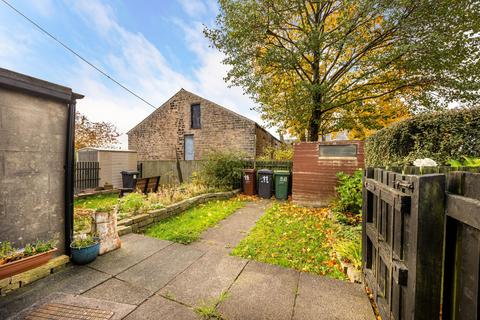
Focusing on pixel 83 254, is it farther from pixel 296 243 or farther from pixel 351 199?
pixel 351 199

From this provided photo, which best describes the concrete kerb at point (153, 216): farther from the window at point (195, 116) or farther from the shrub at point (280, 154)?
the window at point (195, 116)

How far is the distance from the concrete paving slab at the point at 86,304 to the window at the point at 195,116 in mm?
13924

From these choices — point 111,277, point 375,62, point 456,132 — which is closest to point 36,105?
point 111,277

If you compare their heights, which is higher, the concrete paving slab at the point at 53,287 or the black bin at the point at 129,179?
the black bin at the point at 129,179

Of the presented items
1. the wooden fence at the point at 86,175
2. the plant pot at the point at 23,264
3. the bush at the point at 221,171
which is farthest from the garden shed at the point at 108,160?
the plant pot at the point at 23,264

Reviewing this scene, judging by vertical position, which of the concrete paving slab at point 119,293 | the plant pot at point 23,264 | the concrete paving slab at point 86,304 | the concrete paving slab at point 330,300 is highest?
the plant pot at point 23,264

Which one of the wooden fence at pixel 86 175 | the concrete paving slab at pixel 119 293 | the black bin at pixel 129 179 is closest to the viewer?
the concrete paving slab at pixel 119 293

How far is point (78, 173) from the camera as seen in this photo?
31.1 feet

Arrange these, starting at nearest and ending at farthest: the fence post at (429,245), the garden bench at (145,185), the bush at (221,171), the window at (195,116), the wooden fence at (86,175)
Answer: the fence post at (429,245) < the garden bench at (145,185) < the bush at (221,171) < the wooden fence at (86,175) < the window at (195,116)

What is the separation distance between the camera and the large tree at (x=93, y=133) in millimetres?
19453

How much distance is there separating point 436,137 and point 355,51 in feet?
22.8

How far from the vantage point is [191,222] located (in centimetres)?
507

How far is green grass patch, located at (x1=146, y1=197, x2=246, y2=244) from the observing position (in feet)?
13.7

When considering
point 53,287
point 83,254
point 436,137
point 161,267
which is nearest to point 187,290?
point 161,267
